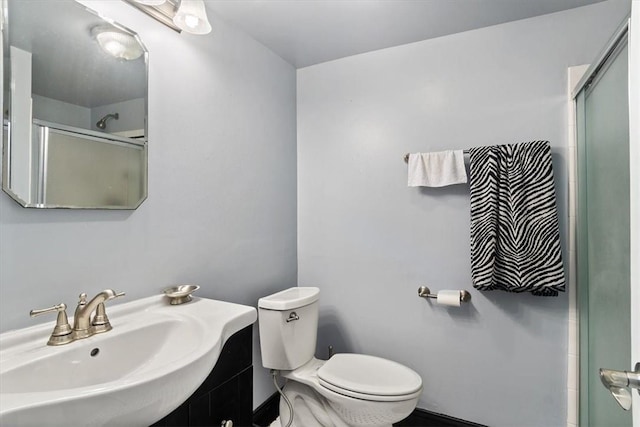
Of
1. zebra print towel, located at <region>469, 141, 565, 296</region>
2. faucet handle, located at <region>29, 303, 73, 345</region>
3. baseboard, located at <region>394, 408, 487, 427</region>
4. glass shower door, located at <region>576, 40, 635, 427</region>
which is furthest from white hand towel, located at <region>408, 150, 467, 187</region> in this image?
faucet handle, located at <region>29, 303, 73, 345</region>

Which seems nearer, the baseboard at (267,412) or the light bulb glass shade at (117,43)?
the light bulb glass shade at (117,43)

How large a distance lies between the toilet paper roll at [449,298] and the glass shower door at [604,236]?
1.72 ft

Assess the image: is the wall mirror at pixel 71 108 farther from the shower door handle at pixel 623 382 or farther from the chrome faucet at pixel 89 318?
the shower door handle at pixel 623 382

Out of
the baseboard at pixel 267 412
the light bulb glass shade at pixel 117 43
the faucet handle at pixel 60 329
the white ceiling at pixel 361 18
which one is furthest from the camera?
the baseboard at pixel 267 412

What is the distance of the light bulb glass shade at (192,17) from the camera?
121 cm

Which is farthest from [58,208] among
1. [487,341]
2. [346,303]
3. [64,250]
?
[487,341]

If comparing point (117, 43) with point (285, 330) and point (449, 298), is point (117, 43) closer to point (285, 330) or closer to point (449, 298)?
point (285, 330)

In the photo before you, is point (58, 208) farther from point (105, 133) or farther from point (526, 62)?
point (526, 62)

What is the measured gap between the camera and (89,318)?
3.12ft

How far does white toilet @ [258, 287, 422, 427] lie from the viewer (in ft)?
4.67

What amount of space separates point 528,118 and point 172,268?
→ 1858 millimetres

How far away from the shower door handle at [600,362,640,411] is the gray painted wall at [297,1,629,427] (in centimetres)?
109

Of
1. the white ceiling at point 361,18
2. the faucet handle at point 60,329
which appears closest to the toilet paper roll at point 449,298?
the white ceiling at point 361,18

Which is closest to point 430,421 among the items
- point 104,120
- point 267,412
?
point 267,412
